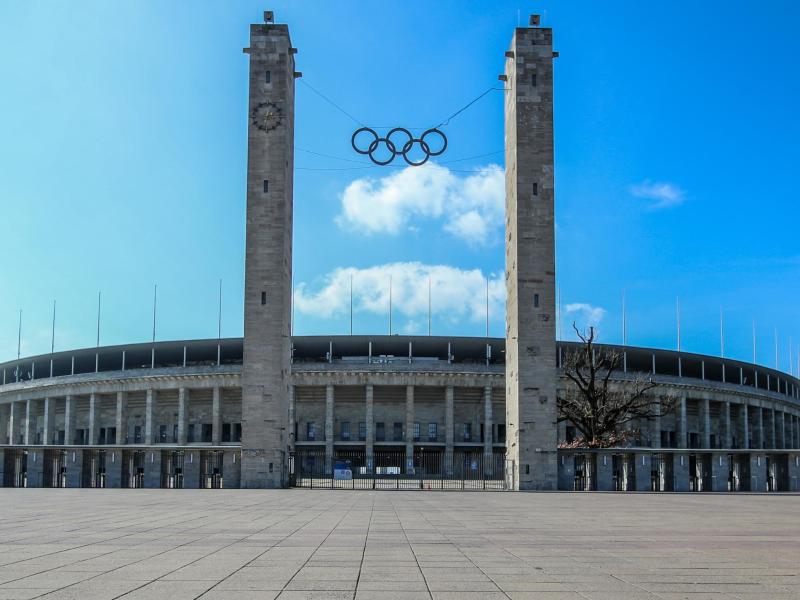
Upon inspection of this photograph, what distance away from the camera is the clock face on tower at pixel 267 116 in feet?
164

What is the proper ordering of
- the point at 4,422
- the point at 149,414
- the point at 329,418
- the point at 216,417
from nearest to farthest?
the point at 329,418 < the point at 216,417 < the point at 149,414 < the point at 4,422

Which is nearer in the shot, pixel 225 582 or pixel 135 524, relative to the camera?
pixel 225 582

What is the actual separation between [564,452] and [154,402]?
4691 centimetres

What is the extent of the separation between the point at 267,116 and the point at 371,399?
34.2 meters

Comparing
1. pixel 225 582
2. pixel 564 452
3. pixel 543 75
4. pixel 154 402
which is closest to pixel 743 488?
pixel 564 452

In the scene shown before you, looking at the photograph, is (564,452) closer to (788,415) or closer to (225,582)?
(225,582)

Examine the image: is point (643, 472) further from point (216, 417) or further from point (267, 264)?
point (216, 417)

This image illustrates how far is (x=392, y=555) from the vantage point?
1435 centimetres

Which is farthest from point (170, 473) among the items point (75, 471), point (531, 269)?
point (531, 269)

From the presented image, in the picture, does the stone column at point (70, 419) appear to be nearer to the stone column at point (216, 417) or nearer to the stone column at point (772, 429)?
the stone column at point (216, 417)

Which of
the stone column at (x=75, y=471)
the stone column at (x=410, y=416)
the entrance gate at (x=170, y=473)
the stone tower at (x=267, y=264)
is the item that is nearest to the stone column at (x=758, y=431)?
the stone column at (x=410, y=416)

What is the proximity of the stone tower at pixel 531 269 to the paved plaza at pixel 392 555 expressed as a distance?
22.0 metres

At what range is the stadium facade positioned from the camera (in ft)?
155

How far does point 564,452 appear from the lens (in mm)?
47531
